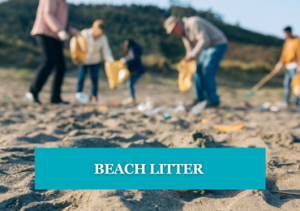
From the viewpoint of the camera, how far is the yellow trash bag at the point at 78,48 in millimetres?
3979

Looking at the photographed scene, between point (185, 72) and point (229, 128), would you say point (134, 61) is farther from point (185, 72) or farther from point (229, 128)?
point (229, 128)

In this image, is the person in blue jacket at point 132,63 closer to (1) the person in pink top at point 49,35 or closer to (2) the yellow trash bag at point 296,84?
(1) the person in pink top at point 49,35

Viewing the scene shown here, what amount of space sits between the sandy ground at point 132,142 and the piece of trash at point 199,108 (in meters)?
0.11

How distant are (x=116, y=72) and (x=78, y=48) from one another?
0.72 metres

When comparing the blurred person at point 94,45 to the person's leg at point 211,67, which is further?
the blurred person at point 94,45

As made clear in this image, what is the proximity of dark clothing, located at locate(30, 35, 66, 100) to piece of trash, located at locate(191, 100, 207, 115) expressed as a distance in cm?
198

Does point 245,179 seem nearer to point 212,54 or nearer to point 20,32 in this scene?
point 212,54

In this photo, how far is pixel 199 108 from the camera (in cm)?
387

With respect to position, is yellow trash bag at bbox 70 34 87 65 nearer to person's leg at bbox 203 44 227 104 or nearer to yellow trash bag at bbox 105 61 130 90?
yellow trash bag at bbox 105 61 130 90

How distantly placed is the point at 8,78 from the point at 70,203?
5993 millimetres

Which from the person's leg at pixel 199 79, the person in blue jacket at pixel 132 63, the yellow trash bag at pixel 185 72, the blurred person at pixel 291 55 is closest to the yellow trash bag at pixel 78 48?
the person in blue jacket at pixel 132 63

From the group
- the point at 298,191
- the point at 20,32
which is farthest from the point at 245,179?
the point at 20,32

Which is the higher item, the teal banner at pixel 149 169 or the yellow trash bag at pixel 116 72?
the teal banner at pixel 149 169

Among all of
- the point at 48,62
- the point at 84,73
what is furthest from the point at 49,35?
the point at 84,73
